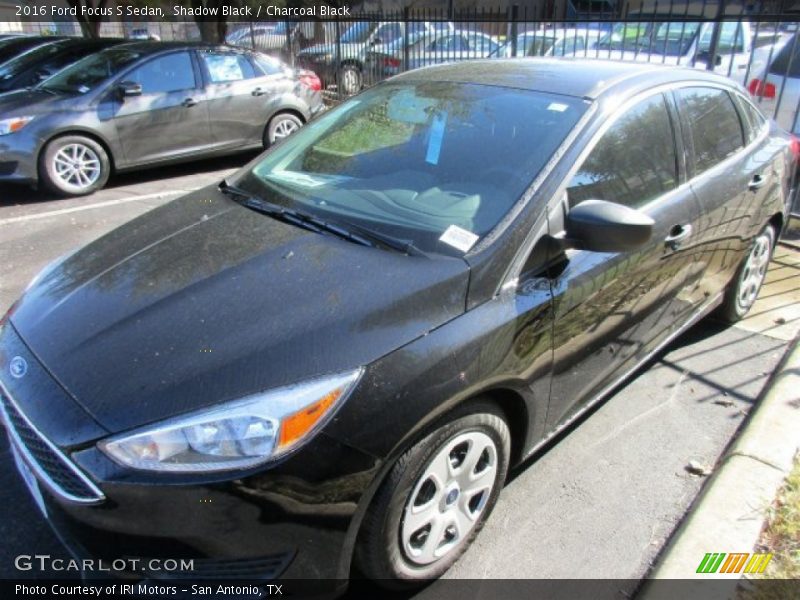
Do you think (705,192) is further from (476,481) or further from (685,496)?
(476,481)

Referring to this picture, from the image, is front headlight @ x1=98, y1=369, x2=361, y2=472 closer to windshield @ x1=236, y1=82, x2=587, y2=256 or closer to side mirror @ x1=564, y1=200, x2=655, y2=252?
windshield @ x1=236, y1=82, x2=587, y2=256

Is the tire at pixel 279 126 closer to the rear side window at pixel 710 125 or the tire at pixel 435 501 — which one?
the rear side window at pixel 710 125

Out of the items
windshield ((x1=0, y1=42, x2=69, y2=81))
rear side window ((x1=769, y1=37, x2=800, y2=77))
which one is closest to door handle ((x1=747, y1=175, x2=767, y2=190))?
rear side window ((x1=769, y1=37, x2=800, y2=77))

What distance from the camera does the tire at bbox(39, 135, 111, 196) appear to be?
6645mm

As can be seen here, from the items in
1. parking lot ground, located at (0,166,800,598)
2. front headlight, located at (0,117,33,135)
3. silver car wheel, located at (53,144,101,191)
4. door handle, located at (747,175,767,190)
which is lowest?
parking lot ground, located at (0,166,800,598)

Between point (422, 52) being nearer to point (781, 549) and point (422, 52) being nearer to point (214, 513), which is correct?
point (781, 549)

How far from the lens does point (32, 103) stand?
21.7ft

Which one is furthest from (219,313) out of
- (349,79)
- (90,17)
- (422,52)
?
(90,17)

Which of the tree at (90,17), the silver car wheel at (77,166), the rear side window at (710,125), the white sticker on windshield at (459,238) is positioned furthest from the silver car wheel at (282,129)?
the tree at (90,17)

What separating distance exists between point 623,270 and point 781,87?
18.8 ft

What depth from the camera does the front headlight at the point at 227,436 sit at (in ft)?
5.43

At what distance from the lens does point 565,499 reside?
8.60 ft

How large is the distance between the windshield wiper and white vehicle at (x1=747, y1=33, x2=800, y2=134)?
6163 millimetres

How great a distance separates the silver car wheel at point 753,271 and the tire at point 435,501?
8.34 ft
